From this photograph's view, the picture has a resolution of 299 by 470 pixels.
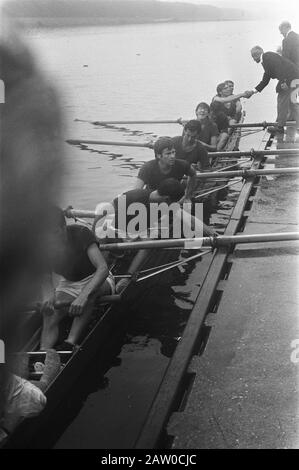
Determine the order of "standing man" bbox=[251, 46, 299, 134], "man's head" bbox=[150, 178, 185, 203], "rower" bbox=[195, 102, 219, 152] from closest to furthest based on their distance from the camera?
"man's head" bbox=[150, 178, 185, 203]
"rower" bbox=[195, 102, 219, 152]
"standing man" bbox=[251, 46, 299, 134]

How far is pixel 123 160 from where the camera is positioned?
17.2m

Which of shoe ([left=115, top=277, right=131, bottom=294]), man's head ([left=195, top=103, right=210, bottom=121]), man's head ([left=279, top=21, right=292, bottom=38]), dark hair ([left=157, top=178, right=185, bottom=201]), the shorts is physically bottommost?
shoe ([left=115, top=277, right=131, bottom=294])

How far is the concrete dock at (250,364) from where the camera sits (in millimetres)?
4098

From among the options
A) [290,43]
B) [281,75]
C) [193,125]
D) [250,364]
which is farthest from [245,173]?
[250,364]

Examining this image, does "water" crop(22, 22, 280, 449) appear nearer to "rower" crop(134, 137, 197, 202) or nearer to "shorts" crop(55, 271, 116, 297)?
"shorts" crop(55, 271, 116, 297)

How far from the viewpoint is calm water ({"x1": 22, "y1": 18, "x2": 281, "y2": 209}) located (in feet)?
3.99

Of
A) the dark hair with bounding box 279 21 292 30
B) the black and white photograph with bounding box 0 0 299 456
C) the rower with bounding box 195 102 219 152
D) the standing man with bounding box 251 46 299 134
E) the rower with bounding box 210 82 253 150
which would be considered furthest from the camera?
the dark hair with bounding box 279 21 292 30

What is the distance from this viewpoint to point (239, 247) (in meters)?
7.95

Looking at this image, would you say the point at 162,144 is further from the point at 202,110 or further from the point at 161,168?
the point at 202,110

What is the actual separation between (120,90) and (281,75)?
1793 centimetres

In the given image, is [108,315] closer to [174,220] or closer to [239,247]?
[174,220]

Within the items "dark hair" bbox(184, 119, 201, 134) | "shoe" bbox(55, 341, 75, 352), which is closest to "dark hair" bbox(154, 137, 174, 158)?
"dark hair" bbox(184, 119, 201, 134)

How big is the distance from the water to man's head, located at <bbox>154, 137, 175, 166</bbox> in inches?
48.6
